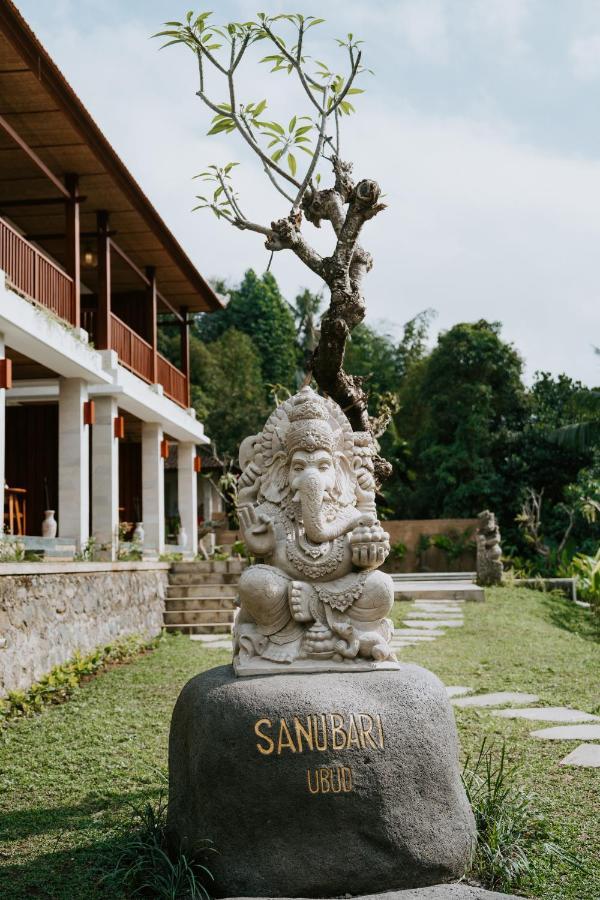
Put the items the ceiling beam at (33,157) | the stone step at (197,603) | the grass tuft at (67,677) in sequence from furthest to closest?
the stone step at (197,603)
the ceiling beam at (33,157)
the grass tuft at (67,677)

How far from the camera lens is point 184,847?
3223 millimetres

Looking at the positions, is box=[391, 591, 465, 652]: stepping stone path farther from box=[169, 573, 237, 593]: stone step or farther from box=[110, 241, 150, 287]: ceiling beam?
box=[110, 241, 150, 287]: ceiling beam

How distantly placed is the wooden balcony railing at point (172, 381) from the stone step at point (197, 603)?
5266 millimetres

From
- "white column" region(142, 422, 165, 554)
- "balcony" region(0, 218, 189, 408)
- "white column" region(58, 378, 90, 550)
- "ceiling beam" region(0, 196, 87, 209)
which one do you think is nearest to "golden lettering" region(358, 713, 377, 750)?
"balcony" region(0, 218, 189, 408)

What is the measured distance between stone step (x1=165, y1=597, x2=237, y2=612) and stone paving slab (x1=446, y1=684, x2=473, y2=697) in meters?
4.76

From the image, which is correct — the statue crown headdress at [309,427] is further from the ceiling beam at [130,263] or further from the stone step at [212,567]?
the ceiling beam at [130,263]

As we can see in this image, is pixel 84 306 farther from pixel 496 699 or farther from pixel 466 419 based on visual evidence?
pixel 496 699

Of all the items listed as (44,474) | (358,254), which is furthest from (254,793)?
(44,474)

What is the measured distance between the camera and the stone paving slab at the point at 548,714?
574 cm

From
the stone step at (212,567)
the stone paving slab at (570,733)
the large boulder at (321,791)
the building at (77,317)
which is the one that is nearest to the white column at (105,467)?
the building at (77,317)

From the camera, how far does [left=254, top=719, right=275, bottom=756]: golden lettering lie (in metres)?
3.13

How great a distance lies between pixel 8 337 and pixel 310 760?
774cm

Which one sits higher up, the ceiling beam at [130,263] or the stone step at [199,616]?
the ceiling beam at [130,263]

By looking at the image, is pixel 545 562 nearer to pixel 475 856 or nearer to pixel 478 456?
pixel 478 456
